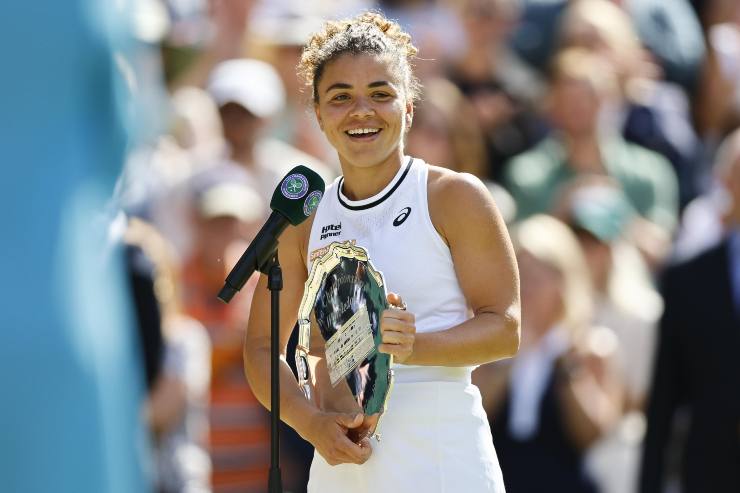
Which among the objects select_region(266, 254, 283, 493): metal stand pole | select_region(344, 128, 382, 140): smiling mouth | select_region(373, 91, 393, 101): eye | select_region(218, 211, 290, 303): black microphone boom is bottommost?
select_region(266, 254, 283, 493): metal stand pole

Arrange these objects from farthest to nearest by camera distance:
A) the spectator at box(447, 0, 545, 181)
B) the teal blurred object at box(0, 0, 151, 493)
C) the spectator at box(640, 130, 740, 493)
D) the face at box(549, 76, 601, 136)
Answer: the spectator at box(447, 0, 545, 181), the face at box(549, 76, 601, 136), the spectator at box(640, 130, 740, 493), the teal blurred object at box(0, 0, 151, 493)

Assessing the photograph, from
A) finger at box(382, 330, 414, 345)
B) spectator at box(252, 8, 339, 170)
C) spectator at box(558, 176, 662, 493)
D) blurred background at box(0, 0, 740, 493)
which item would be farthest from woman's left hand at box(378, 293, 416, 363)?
spectator at box(252, 8, 339, 170)

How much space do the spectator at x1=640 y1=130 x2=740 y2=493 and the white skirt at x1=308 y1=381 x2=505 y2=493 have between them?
2.73 meters

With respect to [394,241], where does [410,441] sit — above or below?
below

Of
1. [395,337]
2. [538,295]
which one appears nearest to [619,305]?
[538,295]

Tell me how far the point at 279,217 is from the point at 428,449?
66 cm

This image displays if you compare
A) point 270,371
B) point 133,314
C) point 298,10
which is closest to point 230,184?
point 133,314

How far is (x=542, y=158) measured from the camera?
324 inches

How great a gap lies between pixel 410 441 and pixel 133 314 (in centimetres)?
293

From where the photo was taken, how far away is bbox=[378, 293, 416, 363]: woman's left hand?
11.4ft

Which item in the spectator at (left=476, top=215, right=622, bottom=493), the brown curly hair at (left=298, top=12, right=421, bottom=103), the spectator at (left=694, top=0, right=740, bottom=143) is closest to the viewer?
the brown curly hair at (left=298, top=12, right=421, bottom=103)

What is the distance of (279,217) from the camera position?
3.64 metres

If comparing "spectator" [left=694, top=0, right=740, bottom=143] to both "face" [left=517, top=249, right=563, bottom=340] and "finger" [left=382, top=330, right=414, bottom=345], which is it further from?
"finger" [left=382, top=330, right=414, bottom=345]

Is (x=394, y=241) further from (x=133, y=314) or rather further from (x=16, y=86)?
(x=133, y=314)
